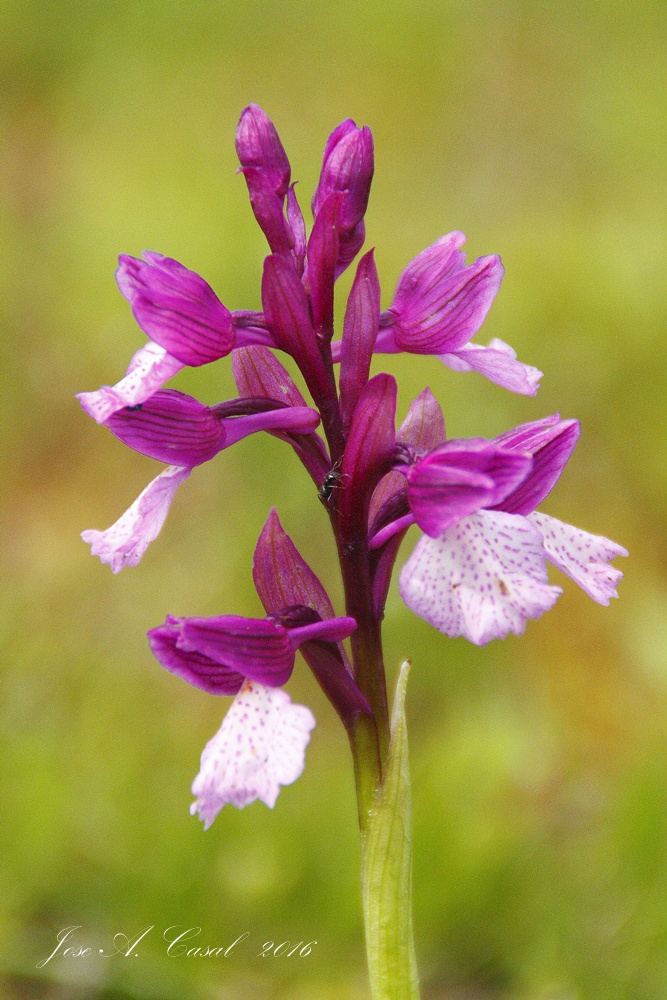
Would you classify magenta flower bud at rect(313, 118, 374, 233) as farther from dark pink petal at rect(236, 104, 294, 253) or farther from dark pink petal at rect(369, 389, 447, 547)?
dark pink petal at rect(369, 389, 447, 547)

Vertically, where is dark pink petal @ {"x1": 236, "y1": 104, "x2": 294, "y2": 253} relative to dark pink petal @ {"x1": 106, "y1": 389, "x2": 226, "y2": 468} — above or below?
above

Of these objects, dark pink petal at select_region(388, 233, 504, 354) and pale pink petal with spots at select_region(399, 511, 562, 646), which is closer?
pale pink petal with spots at select_region(399, 511, 562, 646)

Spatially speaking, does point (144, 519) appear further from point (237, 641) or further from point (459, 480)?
point (459, 480)

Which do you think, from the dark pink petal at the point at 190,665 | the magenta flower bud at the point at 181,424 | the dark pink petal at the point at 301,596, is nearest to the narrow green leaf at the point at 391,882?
the dark pink petal at the point at 301,596

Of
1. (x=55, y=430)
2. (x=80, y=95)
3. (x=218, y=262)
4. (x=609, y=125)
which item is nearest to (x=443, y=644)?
(x=55, y=430)

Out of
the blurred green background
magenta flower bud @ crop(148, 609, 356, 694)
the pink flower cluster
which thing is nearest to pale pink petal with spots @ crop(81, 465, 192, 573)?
the pink flower cluster

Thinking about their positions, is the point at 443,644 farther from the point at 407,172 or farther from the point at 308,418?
the point at 407,172

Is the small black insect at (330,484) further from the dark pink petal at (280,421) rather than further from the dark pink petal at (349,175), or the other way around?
the dark pink petal at (349,175)
